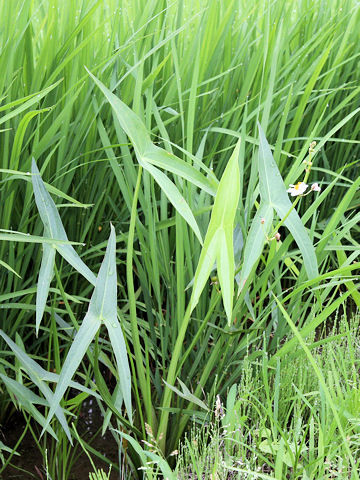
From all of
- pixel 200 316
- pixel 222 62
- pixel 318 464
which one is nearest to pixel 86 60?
pixel 222 62

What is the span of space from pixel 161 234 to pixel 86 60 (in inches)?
15.3

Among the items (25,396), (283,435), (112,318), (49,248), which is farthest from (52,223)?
(283,435)

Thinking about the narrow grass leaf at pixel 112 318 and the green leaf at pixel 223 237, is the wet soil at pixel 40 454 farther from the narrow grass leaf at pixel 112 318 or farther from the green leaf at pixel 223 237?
the green leaf at pixel 223 237

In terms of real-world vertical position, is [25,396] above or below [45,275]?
below

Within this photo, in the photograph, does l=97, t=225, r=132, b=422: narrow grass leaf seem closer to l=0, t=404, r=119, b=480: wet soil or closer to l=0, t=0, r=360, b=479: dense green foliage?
l=0, t=0, r=360, b=479: dense green foliage

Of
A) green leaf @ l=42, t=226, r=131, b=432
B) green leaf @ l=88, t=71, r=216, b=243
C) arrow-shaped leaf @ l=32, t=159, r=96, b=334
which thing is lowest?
green leaf @ l=42, t=226, r=131, b=432

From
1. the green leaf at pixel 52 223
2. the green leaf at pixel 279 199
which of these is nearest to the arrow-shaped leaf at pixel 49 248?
the green leaf at pixel 52 223

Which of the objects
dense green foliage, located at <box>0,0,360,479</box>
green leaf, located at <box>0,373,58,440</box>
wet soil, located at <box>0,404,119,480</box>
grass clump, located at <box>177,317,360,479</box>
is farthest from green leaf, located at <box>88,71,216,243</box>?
wet soil, located at <box>0,404,119,480</box>

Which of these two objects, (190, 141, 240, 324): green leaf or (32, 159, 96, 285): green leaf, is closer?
(190, 141, 240, 324): green leaf

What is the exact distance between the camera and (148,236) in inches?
43.6

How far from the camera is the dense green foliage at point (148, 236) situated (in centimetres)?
86

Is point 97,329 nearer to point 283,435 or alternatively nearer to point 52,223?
point 52,223

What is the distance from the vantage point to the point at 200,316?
3.67 feet

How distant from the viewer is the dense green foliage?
0.86 m
